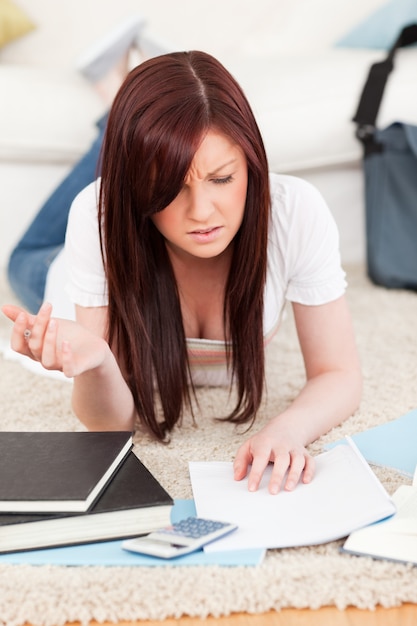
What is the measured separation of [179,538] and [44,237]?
45.7 inches

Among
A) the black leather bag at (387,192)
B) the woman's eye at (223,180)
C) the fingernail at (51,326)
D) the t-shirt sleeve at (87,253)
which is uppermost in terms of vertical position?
the woman's eye at (223,180)

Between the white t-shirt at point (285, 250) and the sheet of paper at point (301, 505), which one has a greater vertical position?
the white t-shirt at point (285, 250)

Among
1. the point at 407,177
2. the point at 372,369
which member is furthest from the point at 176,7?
the point at 372,369

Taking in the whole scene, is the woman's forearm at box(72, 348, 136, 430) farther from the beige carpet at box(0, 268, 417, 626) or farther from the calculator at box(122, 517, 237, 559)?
the calculator at box(122, 517, 237, 559)

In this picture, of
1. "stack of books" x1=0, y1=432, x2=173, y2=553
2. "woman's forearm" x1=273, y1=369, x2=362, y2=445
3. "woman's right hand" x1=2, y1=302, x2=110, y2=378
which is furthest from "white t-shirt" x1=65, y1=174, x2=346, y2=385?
"stack of books" x1=0, y1=432, x2=173, y2=553

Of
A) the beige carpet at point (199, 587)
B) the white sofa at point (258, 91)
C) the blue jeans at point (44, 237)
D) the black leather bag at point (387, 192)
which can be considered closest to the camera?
the beige carpet at point (199, 587)

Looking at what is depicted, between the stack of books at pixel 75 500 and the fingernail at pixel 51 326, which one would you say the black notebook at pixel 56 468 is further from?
the fingernail at pixel 51 326

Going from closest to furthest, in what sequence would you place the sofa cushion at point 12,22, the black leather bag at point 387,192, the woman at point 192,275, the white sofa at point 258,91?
the woman at point 192,275, the black leather bag at point 387,192, the white sofa at point 258,91, the sofa cushion at point 12,22

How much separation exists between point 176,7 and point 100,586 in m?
2.31

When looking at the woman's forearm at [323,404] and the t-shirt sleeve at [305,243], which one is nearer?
the woman's forearm at [323,404]

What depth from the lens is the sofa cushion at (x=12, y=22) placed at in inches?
103

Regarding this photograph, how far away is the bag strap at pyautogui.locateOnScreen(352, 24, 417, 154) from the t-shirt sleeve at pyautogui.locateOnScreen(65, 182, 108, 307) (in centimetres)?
117

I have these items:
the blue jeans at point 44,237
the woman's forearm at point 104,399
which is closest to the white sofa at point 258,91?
the blue jeans at point 44,237

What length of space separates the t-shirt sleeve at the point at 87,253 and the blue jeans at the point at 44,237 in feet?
1.84
